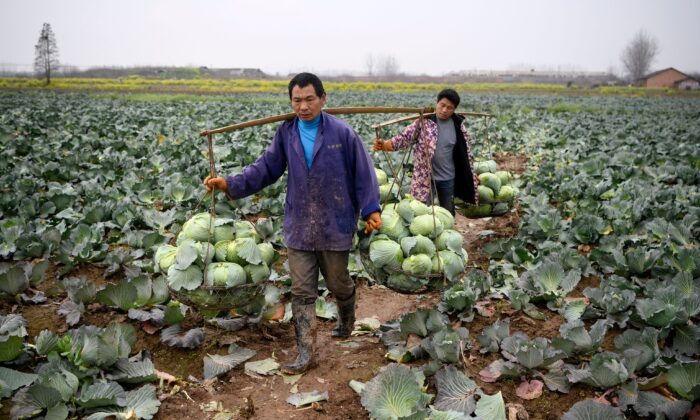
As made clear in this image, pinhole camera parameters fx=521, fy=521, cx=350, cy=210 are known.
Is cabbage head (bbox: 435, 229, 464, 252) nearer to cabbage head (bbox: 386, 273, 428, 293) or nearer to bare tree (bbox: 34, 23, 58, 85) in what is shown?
cabbage head (bbox: 386, 273, 428, 293)

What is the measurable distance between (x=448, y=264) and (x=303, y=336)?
1076mm

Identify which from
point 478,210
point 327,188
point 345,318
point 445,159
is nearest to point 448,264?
point 345,318

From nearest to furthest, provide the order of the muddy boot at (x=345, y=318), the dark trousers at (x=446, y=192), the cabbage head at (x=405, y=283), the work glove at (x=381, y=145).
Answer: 1. the cabbage head at (x=405, y=283)
2. the muddy boot at (x=345, y=318)
3. the work glove at (x=381, y=145)
4. the dark trousers at (x=446, y=192)

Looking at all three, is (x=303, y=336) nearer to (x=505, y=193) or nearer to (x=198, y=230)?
(x=198, y=230)

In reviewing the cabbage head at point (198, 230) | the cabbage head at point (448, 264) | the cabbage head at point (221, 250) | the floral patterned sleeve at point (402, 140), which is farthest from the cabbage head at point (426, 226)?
the cabbage head at point (198, 230)

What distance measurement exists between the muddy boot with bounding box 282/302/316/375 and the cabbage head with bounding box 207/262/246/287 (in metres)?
0.43

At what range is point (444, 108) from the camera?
4836mm

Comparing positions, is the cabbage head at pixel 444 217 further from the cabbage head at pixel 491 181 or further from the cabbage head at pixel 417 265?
the cabbage head at pixel 491 181

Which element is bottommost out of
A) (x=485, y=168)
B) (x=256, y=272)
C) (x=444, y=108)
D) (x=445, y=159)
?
(x=256, y=272)

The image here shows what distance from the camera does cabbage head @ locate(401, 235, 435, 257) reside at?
3496 mm

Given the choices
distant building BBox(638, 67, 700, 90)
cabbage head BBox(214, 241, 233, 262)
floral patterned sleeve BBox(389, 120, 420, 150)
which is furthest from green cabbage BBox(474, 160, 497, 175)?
distant building BBox(638, 67, 700, 90)

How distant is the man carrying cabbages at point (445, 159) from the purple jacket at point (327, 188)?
1641 millimetres

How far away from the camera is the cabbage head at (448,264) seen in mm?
3482

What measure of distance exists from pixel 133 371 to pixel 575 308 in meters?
3.00
